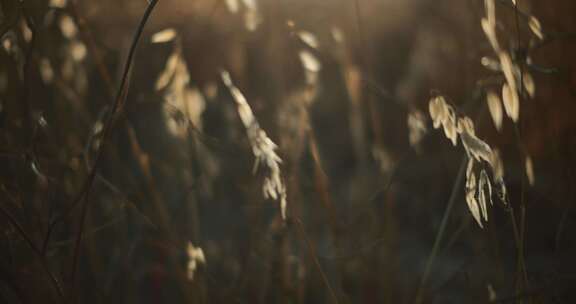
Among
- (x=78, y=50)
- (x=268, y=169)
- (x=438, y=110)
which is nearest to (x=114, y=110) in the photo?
(x=268, y=169)

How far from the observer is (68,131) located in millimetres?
905

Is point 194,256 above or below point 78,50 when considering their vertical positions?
below

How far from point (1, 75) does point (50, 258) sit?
0.41m

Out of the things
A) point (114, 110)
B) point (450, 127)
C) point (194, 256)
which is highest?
point (114, 110)

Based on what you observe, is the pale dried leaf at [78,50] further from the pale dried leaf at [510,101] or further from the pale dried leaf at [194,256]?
the pale dried leaf at [510,101]

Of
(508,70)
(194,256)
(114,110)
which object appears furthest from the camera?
(194,256)

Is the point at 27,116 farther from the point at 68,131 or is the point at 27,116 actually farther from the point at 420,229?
the point at 420,229

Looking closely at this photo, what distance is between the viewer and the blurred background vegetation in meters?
0.66

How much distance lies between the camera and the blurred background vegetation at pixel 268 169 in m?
0.66

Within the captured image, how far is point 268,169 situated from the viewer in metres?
0.59

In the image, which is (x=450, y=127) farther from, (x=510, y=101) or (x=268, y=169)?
(x=268, y=169)

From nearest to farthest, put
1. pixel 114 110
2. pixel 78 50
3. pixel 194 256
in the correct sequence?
1. pixel 114 110
2. pixel 194 256
3. pixel 78 50

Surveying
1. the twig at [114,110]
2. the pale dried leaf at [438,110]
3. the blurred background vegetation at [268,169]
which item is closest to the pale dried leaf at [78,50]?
the blurred background vegetation at [268,169]

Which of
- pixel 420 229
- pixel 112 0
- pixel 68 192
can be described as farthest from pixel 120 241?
pixel 420 229
